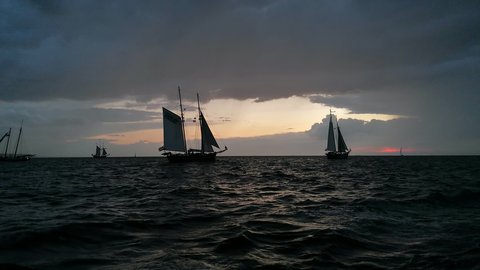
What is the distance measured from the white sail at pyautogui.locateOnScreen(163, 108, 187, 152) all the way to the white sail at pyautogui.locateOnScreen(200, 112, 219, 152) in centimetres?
513

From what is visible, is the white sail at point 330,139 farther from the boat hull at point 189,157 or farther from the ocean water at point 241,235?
the ocean water at point 241,235

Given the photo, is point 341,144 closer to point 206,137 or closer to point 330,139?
point 330,139

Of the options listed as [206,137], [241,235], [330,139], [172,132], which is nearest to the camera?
[241,235]

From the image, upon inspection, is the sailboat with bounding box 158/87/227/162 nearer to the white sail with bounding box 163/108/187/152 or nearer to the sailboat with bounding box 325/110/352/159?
the white sail with bounding box 163/108/187/152

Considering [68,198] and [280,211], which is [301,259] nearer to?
[280,211]

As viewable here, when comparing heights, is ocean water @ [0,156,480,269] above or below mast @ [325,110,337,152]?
below

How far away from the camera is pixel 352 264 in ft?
26.7

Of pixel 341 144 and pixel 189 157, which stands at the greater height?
pixel 341 144

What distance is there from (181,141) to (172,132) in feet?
16.4

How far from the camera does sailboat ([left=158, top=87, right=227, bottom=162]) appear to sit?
84.2 meters

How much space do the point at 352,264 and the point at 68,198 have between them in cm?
1795

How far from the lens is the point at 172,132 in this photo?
85.6 meters

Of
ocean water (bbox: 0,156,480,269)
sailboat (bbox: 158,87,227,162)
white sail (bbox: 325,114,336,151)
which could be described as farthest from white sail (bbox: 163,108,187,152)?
ocean water (bbox: 0,156,480,269)

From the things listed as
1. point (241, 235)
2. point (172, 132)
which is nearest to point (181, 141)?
point (172, 132)
